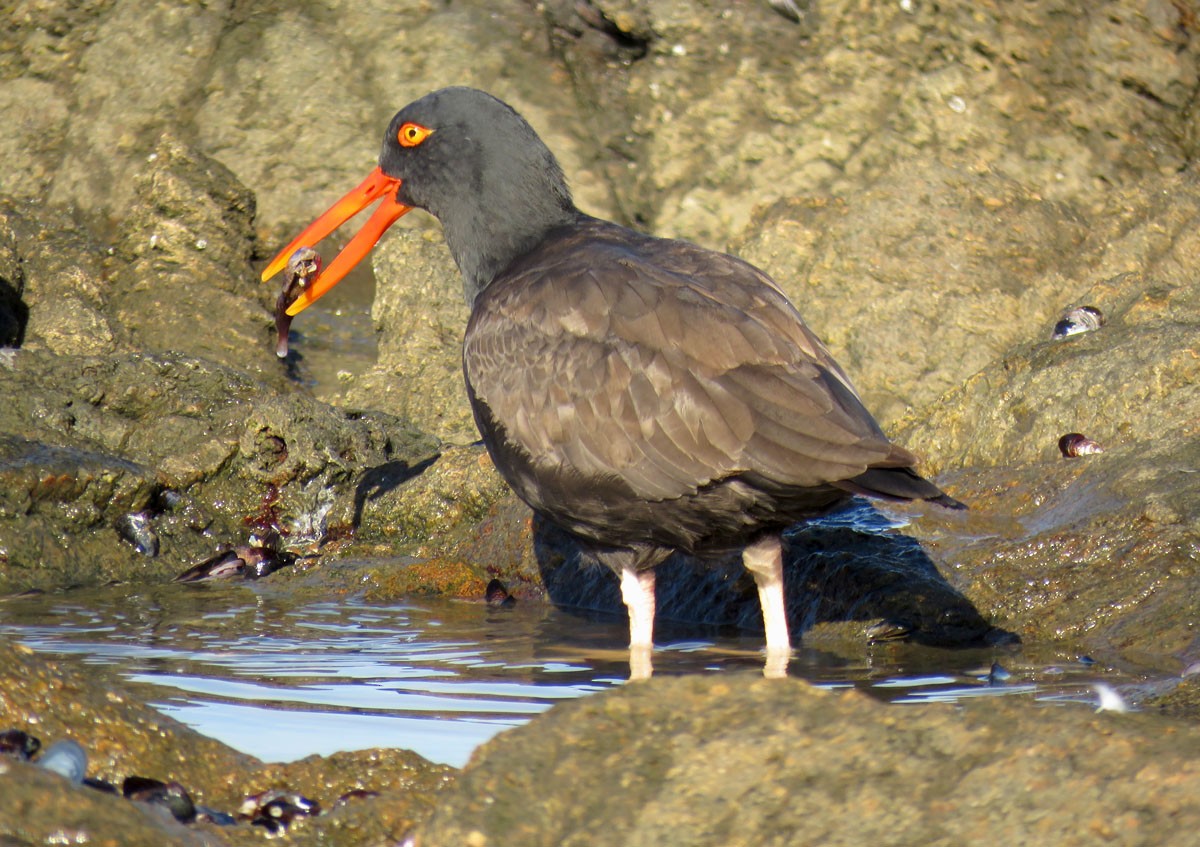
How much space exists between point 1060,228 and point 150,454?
4462mm

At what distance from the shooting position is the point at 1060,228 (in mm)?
7941

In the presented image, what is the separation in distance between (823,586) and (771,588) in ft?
1.95

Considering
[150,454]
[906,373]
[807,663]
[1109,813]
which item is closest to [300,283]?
[150,454]

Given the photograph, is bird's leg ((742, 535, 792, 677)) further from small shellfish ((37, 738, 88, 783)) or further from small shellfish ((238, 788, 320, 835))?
small shellfish ((37, 738, 88, 783))

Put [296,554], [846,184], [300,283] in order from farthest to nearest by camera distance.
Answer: [846,184] < [300,283] < [296,554]

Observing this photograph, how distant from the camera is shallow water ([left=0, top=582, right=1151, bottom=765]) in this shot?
431cm

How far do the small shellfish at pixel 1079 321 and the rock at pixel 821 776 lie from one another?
4.21 m

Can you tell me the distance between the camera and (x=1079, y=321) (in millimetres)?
6719

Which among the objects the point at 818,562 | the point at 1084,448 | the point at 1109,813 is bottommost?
the point at 1109,813

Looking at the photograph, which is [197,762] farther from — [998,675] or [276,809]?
[998,675]

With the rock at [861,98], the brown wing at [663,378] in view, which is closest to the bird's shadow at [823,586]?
the brown wing at [663,378]

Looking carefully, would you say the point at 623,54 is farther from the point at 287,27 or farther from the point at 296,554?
the point at 296,554

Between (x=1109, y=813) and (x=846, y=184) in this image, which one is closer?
(x=1109, y=813)

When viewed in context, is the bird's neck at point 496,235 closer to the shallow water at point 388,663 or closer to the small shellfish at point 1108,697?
the shallow water at point 388,663
